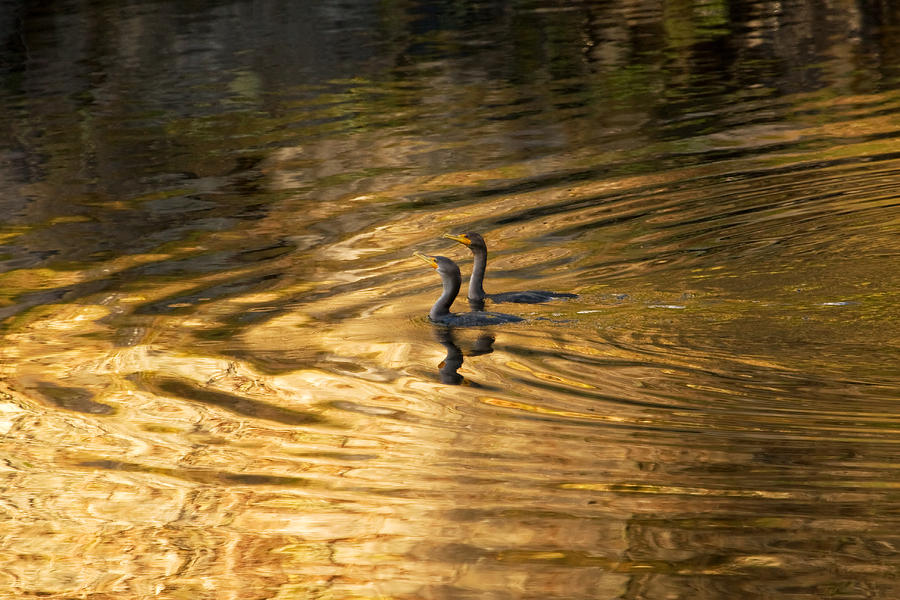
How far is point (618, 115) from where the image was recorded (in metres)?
19.2

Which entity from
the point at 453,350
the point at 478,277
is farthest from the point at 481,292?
the point at 453,350

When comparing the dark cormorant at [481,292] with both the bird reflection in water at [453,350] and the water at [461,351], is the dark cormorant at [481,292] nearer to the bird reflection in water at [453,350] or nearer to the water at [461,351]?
the water at [461,351]

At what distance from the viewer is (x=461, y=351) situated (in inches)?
370

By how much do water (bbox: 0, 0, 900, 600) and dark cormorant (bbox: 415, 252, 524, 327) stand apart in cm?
14

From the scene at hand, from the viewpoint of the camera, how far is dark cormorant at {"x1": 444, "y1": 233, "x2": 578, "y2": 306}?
10336mm

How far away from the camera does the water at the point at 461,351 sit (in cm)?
629

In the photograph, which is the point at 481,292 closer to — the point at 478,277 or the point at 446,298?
the point at 478,277

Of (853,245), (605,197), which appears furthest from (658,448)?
(605,197)

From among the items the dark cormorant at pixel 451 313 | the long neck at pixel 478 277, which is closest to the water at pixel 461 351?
the dark cormorant at pixel 451 313

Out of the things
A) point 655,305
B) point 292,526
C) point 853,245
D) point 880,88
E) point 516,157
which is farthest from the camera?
point 880,88

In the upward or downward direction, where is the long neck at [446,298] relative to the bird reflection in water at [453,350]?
upward

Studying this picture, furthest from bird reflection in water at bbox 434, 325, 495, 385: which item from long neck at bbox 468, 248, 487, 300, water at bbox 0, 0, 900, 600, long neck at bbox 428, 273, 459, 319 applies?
long neck at bbox 468, 248, 487, 300

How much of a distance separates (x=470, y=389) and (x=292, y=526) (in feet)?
6.94

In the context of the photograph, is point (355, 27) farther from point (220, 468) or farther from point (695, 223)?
point (220, 468)
